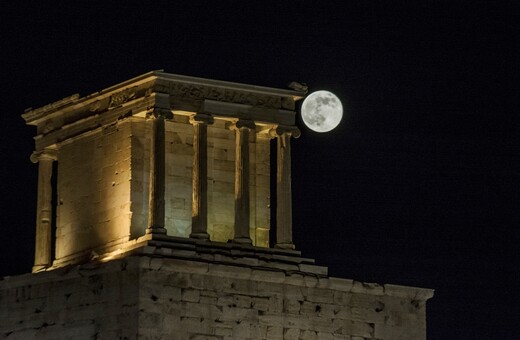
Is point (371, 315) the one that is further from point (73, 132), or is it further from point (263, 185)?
point (73, 132)

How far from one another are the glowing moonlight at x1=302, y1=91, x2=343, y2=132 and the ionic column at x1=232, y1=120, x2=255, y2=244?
2156 millimetres

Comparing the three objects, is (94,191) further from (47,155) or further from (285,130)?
(285,130)

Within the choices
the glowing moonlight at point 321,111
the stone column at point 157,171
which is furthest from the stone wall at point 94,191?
the glowing moonlight at point 321,111

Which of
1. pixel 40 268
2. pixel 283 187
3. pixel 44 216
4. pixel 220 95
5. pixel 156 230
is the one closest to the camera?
pixel 156 230

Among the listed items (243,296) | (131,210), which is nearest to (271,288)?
(243,296)

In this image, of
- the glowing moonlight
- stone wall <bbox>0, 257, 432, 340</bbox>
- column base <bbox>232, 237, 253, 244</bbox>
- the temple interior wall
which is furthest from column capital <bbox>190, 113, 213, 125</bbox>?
stone wall <bbox>0, 257, 432, 340</bbox>

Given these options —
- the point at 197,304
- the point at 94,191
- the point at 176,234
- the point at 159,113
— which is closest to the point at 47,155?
the point at 94,191

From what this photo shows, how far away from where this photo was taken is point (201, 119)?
148 ft

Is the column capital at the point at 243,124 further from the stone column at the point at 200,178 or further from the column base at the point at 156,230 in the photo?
the column base at the point at 156,230

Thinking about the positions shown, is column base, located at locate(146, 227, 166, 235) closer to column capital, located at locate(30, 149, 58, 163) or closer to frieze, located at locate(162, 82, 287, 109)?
frieze, located at locate(162, 82, 287, 109)

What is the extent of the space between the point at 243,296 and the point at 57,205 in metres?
5.67

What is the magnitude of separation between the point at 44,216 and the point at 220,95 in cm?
504

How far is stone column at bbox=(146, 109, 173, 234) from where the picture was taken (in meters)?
44.3

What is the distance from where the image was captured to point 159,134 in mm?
44656
